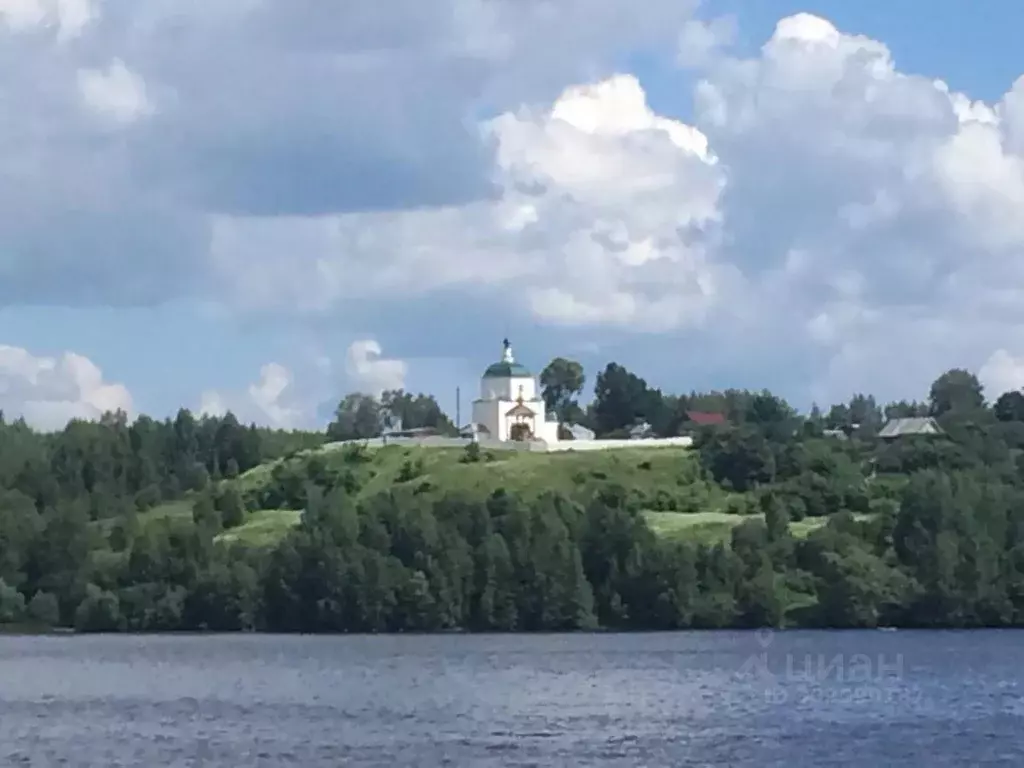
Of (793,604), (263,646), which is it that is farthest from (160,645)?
(793,604)

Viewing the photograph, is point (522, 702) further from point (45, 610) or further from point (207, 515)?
point (207, 515)

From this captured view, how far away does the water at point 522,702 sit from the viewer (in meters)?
67.4

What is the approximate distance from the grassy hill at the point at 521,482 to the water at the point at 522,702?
39155 mm

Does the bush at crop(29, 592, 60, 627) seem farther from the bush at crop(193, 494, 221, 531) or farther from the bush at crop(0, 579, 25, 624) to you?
the bush at crop(193, 494, 221, 531)

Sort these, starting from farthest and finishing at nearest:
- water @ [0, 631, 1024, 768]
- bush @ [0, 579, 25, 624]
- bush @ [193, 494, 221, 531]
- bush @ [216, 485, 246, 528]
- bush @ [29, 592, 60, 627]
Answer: bush @ [216, 485, 246, 528] < bush @ [193, 494, 221, 531] < bush @ [0, 579, 25, 624] < bush @ [29, 592, 60, 627] < water @ [0, 631, 1024, 768]

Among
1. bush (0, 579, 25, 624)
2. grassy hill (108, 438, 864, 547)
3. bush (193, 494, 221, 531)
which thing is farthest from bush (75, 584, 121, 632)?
grassy hill (108, 438, 864, 547)

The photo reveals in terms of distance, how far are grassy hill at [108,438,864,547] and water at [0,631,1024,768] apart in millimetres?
39155

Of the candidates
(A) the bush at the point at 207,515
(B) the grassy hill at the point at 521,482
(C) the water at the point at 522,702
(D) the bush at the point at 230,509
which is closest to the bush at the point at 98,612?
(C) the water at the point at 522,702

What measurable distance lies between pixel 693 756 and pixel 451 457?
135 metres

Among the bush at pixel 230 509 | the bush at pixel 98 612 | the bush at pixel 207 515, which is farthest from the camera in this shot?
the bush at pixel 230 509

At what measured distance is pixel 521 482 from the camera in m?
186

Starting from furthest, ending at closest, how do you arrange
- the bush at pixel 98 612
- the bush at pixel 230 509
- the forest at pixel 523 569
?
the bush at pixel 230 509
the bush at pixel 98 612
the forest at pixel 523 569

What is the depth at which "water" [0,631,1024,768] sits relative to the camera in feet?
221

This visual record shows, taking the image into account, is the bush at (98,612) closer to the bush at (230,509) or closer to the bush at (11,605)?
the bush at (11,605)
